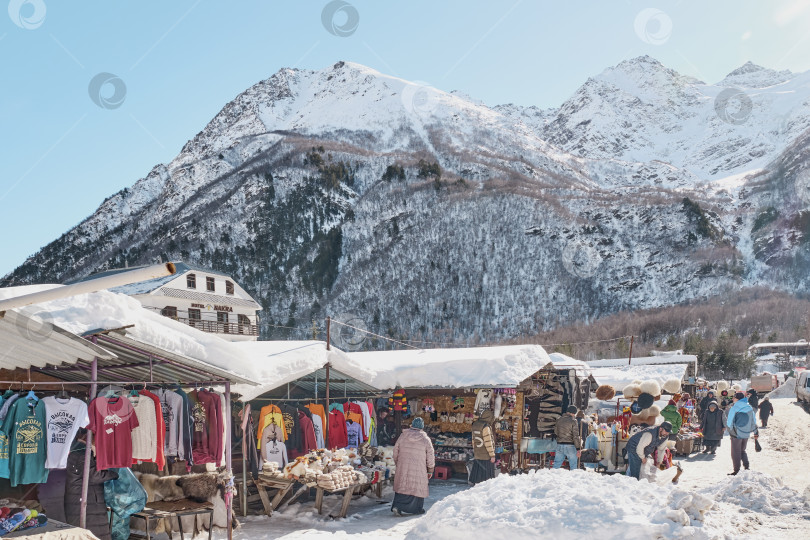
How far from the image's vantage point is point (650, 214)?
9081cm

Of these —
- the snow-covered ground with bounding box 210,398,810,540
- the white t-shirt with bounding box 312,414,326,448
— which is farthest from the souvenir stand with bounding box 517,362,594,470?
the white t-shirt with bounding box 312,414,326,448

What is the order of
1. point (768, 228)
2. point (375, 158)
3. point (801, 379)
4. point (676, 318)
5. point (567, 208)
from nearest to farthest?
point (801, 379)
point (676, 318)
point (567, 208)
point (768, 228)
point (375, 158)

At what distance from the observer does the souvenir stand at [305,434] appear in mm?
9555

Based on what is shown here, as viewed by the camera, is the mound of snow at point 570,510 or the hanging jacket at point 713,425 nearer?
the mound of snow at point 570,510

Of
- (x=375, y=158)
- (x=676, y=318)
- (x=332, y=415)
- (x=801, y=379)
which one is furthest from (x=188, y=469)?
(x=375, y=158)

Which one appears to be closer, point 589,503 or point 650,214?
point 589,503

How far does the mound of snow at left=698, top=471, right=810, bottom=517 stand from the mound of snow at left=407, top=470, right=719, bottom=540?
246 centimetres

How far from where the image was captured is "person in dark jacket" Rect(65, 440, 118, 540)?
22.2 feet

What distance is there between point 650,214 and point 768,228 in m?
22.4

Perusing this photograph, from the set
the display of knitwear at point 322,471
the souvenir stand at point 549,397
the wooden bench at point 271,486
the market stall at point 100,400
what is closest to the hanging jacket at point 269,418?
the display of knitwear at point 322,471

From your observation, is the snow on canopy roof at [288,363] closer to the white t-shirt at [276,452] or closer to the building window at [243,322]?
the white t-shirt at [276,452]

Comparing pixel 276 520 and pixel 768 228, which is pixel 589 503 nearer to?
pixel 276 520

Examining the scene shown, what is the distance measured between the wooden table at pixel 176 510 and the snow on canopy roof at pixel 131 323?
1739 millimetres

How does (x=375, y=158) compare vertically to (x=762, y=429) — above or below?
above
